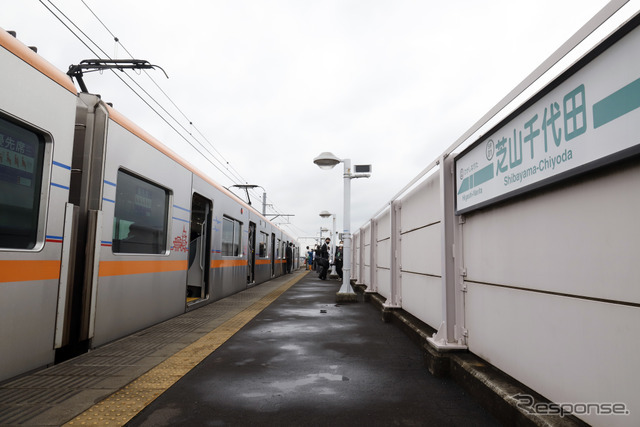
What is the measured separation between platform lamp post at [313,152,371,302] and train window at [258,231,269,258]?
17.1 ft

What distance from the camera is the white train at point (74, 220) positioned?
2975mm

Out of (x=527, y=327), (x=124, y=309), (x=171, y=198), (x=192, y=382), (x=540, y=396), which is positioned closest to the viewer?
(x=540, y=396)

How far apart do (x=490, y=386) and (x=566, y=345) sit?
67cm

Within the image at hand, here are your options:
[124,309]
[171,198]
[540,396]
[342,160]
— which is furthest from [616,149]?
[342,160]

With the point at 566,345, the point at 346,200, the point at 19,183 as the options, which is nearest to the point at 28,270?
the point at 19,183

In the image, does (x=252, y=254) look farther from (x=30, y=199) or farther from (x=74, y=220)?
(x=30, y=199)

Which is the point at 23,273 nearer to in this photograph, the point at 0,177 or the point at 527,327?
the point at 0,177

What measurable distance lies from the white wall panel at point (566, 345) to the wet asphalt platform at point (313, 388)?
42 cm

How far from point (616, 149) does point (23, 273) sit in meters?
3.94

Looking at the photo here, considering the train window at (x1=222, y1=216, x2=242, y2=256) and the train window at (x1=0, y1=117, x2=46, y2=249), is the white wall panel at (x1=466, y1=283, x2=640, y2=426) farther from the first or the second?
the train window at (x1=222, y1=216, x2=242, y2=256)

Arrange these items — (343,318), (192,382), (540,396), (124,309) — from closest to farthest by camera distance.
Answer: (540,396) → (192,382) → (124,309) → (343,318)

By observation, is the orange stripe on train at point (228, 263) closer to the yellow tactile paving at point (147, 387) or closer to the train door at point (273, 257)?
the yellow tactile paving at point (147, 387)

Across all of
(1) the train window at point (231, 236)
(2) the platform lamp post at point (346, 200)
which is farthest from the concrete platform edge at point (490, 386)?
(1) the train window at point (231, 236)

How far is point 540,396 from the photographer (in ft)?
7.55
